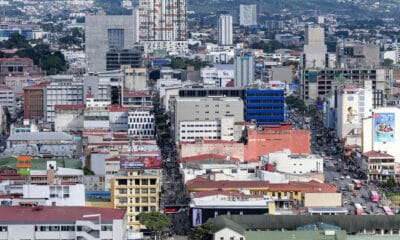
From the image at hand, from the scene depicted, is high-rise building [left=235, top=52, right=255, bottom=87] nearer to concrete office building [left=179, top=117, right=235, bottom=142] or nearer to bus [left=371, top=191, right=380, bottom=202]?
concrete office building [left=179, top=117, right=235, bottom=142]

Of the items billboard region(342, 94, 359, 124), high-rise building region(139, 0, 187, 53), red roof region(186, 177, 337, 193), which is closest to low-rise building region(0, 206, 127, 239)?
red roof region(186, 177, 337, 193)

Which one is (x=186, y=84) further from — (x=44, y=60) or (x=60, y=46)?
(x=60, y=46)

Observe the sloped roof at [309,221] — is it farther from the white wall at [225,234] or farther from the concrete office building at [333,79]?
the concrete office building at [333,79]

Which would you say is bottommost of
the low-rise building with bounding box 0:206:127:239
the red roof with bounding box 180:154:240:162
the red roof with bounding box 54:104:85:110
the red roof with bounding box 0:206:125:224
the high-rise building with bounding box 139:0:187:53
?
the red roof with bounding box 180:154:240:162

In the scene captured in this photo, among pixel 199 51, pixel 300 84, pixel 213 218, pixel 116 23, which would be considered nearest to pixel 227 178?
pixel 213 218

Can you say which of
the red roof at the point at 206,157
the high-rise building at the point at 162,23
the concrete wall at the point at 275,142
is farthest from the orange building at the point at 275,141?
the high-rise building at the point at 162,23
